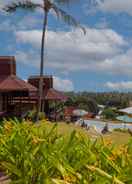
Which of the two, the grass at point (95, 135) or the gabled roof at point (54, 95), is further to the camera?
the gabled roof at point (54, 95)

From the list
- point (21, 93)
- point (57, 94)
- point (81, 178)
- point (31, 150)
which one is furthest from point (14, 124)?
point (57, 94)

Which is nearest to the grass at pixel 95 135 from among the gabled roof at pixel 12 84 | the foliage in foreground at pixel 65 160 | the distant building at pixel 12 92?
the foliage in foreground at pixel 65 160

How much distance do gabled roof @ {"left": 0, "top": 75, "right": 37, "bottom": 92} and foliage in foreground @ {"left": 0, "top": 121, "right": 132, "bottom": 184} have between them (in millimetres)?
21322

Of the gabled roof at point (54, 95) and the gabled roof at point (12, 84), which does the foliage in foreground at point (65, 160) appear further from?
the gabled roof at point (54, 95)

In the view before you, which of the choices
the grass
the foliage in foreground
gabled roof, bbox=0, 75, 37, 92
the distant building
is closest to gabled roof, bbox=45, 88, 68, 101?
the distant building

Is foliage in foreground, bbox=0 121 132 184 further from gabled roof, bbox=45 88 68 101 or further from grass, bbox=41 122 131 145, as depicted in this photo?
gabled roof, bbox=45 88 68 101

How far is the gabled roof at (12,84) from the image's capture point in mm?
28391

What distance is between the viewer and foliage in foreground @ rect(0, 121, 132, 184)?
4676mm

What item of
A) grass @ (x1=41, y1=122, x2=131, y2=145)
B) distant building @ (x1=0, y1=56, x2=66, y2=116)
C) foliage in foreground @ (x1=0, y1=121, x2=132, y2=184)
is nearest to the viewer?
foliage in foreground @ (x1=0, y1=121, x2=132, y2=184)

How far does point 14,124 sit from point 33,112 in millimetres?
20503

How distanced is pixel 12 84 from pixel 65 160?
23.9 metres

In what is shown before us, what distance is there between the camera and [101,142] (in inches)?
253

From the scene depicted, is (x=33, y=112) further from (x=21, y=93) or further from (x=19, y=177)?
(x=19, y=177)

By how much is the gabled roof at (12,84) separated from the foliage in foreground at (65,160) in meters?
21.3
